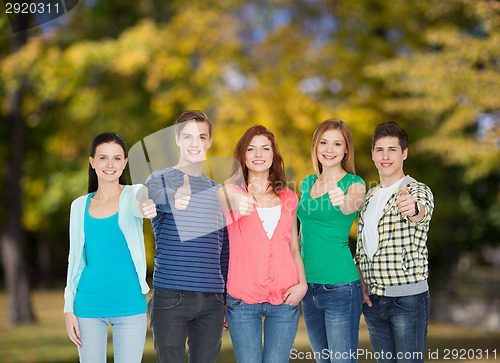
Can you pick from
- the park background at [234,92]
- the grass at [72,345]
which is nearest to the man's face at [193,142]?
the grass at [72,345]

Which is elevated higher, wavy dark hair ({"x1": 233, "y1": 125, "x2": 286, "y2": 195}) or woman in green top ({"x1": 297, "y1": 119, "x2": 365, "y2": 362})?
wavy dark hair ({"x1": 233, "y1": 125, "x2": 286, "y2": 195})

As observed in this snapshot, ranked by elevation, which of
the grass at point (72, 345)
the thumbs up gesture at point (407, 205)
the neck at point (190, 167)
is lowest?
the grass at point (72, 345)

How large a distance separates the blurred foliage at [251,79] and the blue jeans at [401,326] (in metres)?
7.14

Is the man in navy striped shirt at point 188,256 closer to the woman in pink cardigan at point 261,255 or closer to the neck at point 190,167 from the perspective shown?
the neck at point 190,167

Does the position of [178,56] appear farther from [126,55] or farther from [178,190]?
[178,190]

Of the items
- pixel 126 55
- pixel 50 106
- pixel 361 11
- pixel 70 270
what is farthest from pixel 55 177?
pixel 70 270

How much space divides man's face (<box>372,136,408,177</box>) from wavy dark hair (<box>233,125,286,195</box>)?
0.66 meters

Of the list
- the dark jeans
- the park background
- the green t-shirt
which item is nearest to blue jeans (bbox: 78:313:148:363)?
the dark jeans

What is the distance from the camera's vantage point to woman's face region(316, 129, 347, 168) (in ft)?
12.0

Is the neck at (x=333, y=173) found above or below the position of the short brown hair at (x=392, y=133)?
below

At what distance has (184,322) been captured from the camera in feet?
10.9

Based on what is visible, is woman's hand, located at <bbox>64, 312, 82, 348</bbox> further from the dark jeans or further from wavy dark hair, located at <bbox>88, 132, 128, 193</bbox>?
wavy dark hair, located at <bbox>88, 132, 128, 193</bbox>

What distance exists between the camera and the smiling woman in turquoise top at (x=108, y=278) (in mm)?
3350

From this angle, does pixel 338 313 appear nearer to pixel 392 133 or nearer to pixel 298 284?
pixel 298 284
